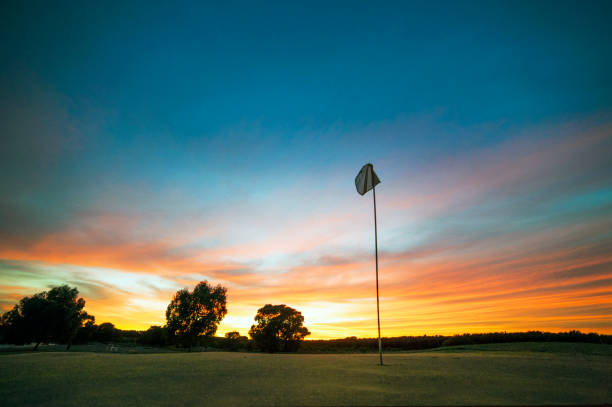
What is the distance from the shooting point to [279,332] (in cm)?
4694

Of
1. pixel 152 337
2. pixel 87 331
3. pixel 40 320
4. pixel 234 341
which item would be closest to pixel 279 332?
pixel 234 341

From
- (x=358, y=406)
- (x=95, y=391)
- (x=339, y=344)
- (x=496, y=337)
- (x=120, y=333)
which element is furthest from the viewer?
(x=120, y=333)

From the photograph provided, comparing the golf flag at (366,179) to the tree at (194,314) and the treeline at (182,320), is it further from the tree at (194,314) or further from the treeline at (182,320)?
the tree at (194,314)

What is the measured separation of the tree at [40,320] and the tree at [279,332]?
1331 inches

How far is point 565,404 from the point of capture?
6.75m

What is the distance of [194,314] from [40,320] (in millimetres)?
25548

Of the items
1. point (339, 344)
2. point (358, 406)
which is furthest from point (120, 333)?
point (358, 406)

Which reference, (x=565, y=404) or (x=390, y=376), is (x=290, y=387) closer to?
(x=390, y=376)

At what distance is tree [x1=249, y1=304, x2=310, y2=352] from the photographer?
154 ft

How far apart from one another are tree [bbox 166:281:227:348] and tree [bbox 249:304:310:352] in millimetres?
8526

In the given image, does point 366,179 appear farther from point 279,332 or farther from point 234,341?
point 234,341

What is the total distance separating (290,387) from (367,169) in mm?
12580

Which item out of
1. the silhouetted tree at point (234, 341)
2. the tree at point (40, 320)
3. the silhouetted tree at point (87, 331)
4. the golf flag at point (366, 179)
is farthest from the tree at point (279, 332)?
the silhouetted tree at point (87, 331)

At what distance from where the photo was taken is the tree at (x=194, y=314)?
1981 inches
